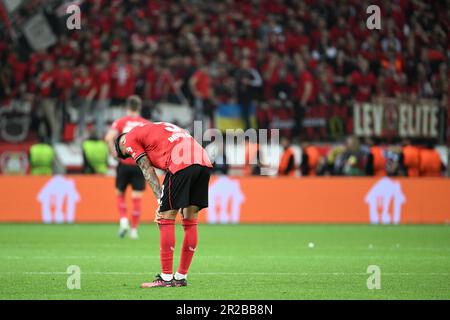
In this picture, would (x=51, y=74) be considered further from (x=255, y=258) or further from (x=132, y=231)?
(x=255, y=258)

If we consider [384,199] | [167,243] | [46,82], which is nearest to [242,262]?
[167,243]

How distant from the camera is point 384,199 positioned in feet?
71.7

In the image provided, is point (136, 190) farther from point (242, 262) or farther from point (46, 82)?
point (46, 82)

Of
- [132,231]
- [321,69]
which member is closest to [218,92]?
[321,69]

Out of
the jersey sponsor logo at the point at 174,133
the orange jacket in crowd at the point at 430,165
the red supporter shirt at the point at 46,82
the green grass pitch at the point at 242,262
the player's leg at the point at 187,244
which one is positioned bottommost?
the green grass pitch at the point at 242,262

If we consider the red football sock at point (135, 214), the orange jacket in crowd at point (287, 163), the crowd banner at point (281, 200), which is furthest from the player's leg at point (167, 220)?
the orange jacket in crowd at point (287, 163)

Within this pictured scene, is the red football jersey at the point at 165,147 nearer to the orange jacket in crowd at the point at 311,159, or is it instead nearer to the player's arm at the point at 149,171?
the player's arm at the point at 149,171

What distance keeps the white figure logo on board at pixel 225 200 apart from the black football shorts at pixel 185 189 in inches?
430

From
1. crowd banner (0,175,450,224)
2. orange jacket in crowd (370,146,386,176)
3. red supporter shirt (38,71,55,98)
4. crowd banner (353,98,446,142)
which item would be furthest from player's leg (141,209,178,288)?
crowd banner (353,98,446,142)

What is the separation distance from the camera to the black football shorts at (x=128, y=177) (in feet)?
56.7

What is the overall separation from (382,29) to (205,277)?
58.3 feet

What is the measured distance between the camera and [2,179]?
20.8m

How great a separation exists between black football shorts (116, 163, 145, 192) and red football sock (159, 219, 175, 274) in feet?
23.1

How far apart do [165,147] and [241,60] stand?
16214 mm
